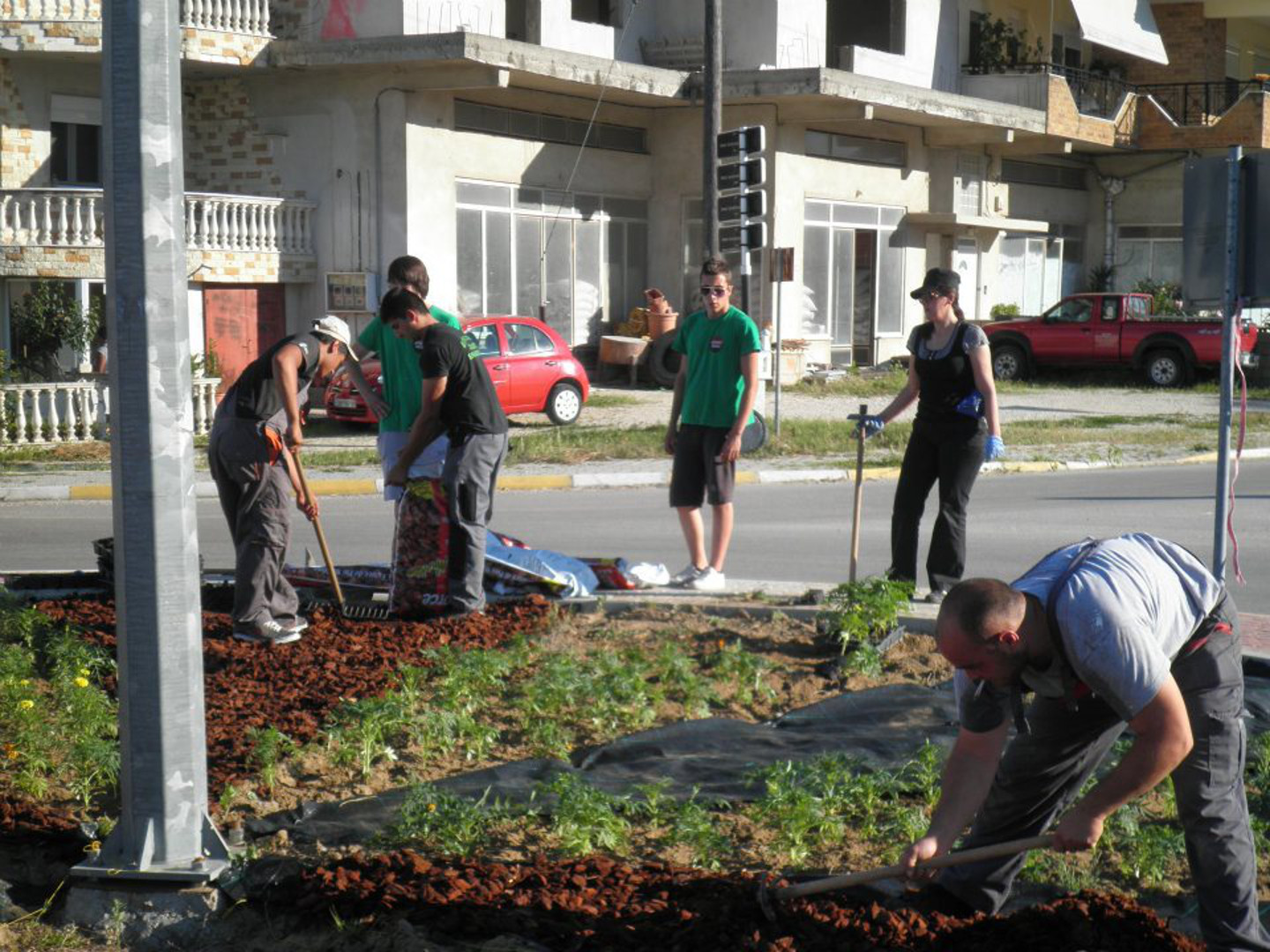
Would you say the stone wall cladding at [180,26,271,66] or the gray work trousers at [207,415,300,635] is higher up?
the stone wall cladding at [180,26,271,66]

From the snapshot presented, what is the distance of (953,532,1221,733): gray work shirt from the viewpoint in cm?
360

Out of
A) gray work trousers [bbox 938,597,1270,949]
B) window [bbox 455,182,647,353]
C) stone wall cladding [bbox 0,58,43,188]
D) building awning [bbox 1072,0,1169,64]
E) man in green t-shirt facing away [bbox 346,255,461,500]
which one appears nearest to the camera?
gray work trousers [bbox 938,597,1270,949]

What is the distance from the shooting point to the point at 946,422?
27.2 feet

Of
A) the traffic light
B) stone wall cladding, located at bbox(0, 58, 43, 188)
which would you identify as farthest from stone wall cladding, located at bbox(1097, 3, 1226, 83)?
stone wall cladding, located at bbox(0, 58, 43, 188)

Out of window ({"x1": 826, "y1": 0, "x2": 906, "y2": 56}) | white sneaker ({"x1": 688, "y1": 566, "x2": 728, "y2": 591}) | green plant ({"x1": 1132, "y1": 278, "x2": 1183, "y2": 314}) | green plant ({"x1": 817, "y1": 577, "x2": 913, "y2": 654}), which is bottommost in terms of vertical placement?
white sneaker ({"x1": 688, "y1": 566, "x2": 728, "y2": 591})

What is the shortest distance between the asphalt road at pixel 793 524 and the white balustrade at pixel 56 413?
379 centimetres

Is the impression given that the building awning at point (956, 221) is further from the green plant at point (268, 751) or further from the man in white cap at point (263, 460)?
the green plant at point (268, 751)

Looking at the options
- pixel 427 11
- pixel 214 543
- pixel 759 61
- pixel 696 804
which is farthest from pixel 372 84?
pixel 696 804

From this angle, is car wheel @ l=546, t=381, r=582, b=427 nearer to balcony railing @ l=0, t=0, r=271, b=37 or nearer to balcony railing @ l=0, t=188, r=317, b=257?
balcony railing @ l=0, t=188, r=317, b=257

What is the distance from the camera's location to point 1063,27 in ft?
119

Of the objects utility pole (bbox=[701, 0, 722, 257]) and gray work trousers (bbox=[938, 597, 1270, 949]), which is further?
utility pole (bbox=[701, 0, 722, 257])

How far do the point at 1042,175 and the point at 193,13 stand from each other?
21061mm

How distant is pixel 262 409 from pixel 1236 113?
1291 inches

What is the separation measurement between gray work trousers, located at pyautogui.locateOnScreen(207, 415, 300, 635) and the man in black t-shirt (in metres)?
0.71
